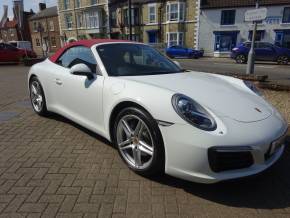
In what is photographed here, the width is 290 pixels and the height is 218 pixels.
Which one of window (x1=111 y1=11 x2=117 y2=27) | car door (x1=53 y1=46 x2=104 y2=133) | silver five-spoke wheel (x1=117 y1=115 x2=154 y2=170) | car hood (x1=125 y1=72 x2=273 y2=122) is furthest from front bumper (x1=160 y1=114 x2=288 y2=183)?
window (x1=111 y1=11 x2=117 y2=27)

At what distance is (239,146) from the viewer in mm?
2268

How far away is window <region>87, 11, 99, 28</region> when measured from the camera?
39.8 meters

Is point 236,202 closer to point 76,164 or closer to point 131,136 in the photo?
point 131,136

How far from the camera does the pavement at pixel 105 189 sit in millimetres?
2314

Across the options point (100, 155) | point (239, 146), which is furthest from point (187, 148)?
point (100, 155)

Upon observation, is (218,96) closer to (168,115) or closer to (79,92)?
(168,115)

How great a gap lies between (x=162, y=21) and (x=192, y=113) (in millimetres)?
31342

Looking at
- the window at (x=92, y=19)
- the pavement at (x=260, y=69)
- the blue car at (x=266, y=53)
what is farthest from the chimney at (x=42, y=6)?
the blue car at (x=266, y=53)

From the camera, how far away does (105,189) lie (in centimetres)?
262

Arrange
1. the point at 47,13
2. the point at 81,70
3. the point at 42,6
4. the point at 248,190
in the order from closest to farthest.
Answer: the point at 248,190, the point at 81,70, the point at 47,13, the point at 42,6

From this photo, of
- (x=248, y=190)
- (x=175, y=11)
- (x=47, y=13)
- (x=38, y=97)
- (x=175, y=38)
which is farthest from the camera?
(x=47, y=13)

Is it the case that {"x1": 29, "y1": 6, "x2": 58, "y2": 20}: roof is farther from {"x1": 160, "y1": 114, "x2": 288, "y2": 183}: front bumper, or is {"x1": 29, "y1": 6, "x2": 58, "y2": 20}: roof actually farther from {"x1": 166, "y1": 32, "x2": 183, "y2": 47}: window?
{"x1": 160, "y1": 114, "x2": 288, "y2": 183}: front bumper

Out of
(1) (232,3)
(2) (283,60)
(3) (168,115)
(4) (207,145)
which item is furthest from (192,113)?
(1) (232,3)

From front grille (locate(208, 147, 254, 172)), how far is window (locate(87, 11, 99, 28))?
40.5 m
